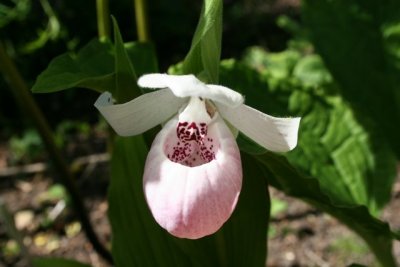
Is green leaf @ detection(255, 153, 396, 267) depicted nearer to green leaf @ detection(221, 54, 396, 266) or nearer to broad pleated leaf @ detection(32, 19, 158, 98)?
green leaf @ detection(221, 54, 396, 266)

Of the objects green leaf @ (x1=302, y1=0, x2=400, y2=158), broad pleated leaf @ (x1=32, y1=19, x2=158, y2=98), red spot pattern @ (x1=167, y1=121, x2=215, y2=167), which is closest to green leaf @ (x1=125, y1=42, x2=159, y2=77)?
broad pleated leaf @ (x1=32, y1=19, x2=158, y2=98)

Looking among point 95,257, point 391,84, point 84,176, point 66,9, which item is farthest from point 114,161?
point 66,9

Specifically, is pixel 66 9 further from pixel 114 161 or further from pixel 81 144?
pixel 114 161

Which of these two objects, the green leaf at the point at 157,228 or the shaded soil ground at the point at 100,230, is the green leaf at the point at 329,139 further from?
the shaded soil ground at the point at 100,230

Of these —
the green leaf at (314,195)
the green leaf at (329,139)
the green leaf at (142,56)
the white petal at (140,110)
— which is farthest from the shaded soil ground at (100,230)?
the white petal at (140,110)

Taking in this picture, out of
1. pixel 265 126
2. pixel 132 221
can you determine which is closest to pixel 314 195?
pixel 265 126

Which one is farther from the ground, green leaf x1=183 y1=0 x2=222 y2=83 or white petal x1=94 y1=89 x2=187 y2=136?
green leaf x1=183 y1=0 x2=222 y2=83

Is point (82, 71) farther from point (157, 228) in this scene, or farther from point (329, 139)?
point (329, 139)
